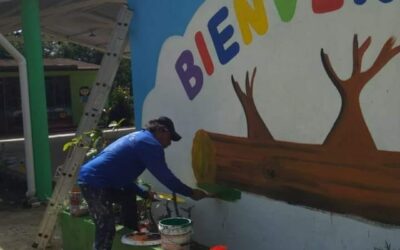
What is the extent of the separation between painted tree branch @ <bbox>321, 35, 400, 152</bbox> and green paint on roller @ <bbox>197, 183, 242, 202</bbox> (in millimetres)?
1273

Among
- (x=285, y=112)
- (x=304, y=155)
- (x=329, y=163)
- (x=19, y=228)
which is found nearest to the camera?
(x=329, y=163)

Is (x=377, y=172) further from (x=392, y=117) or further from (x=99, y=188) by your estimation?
(x=99, y=188)

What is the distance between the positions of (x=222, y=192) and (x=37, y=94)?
476cm

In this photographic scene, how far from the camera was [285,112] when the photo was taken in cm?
456

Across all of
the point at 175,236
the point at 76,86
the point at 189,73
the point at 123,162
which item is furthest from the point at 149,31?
the point at 76,86

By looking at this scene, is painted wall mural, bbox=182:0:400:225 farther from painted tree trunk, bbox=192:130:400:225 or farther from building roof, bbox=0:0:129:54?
building roof, bbox=0:0:129:54

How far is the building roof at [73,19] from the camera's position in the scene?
1112cm

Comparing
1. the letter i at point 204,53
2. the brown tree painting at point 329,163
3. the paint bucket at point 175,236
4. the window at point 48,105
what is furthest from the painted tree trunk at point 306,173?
the window at point 48,105

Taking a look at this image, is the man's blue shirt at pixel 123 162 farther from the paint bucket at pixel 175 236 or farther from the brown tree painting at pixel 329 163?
the brown tree painting at pixel 329 163

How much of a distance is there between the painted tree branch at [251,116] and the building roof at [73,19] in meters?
4.82

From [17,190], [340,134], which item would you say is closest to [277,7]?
[340,134]

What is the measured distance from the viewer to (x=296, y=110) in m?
4.45

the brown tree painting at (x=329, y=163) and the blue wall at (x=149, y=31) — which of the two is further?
the blue wall at (x=149, y=31)

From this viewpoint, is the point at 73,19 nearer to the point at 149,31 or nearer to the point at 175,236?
the point at 149,31
